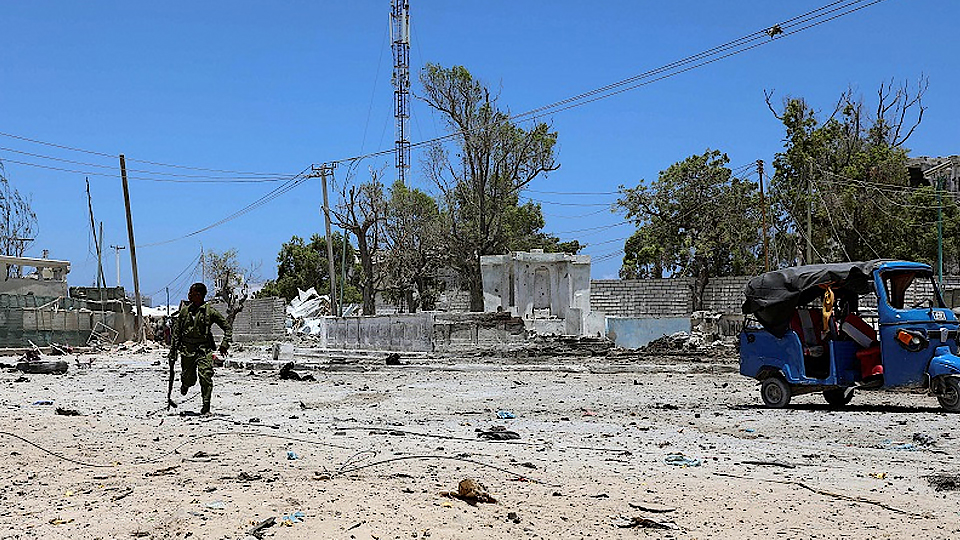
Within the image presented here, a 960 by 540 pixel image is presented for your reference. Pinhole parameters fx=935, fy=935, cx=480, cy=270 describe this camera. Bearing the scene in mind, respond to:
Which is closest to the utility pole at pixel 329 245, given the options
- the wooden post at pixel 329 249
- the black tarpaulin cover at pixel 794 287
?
the wooden post at pixel 329 249

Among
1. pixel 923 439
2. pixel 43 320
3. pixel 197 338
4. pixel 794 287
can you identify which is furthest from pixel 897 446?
pixel 43 320

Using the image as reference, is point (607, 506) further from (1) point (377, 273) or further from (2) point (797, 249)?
(1) point (377, 273)

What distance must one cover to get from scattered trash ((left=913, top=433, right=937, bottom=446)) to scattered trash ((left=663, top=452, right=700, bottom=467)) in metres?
2.75

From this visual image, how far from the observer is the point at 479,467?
7879 millimetres

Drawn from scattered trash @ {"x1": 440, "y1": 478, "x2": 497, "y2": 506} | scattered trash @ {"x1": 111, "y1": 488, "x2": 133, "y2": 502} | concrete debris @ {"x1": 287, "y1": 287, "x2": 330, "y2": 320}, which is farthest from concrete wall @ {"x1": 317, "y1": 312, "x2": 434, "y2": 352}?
scattered trash @ {"x1": 440, "y1": 478, "x2": 497, "y2": 506}

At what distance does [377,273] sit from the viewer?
179 feet

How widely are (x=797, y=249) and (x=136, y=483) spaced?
135 ft

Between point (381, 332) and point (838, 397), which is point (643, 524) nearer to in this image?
point (838, 397)

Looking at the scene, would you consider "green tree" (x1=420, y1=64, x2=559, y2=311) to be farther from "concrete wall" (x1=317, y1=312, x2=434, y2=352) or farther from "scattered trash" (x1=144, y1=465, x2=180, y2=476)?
"scattered trash" (x1=144, y1=465, x2=180, y2=476)

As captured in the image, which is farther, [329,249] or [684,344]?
[329,249]

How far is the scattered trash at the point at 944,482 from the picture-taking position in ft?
23.3

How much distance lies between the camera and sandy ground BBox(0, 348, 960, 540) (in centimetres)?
602

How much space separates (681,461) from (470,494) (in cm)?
270

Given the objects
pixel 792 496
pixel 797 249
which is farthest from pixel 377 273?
pixel 792 496
